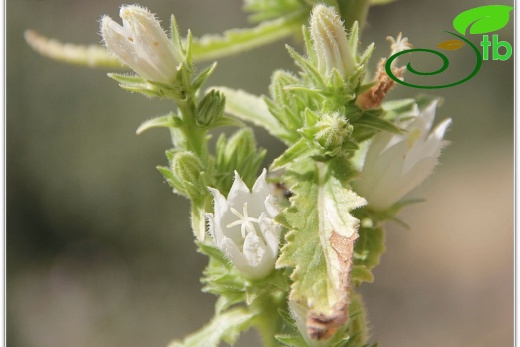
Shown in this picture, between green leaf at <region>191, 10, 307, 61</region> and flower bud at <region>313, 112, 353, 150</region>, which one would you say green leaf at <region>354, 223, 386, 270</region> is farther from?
green leaf at <region>191, 10, 307, 61</region>

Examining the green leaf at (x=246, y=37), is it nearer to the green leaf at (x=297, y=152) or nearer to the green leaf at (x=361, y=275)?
the green leaf at (x=297, y=152)

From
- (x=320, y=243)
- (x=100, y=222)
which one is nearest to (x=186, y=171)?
(x=320, y=243)

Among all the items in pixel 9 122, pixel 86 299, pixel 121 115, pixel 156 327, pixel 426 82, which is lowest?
pixel 156 327

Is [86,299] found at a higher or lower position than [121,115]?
lower

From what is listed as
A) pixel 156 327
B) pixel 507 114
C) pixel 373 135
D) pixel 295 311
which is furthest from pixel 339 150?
pixel 507 114

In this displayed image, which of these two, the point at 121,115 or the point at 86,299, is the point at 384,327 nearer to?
the point at 86,299

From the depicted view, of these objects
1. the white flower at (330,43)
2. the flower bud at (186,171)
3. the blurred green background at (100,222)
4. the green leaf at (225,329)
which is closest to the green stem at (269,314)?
the green leaf at (225,329)

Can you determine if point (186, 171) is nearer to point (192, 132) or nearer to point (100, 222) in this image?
point (192, 132)

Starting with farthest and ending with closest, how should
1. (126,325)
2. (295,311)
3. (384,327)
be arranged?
1. (384,327)
2. (126,325)
3. (295,311)
